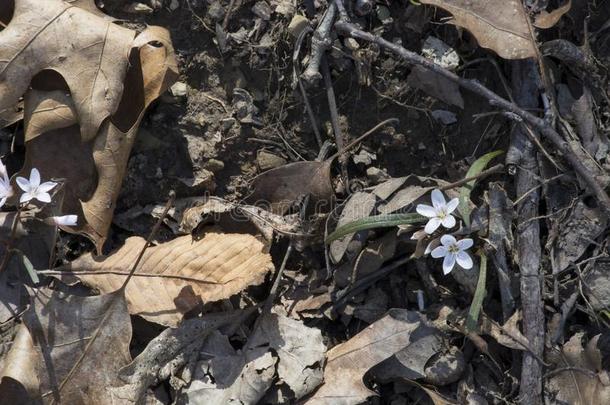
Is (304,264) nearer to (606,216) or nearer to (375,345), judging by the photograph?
(375,345)

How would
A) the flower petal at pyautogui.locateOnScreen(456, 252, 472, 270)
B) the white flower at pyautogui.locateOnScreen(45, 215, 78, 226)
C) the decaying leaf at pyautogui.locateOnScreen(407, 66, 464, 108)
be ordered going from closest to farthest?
the flower petal at pyautogui.locateOnScreen(456, 252, 472, 270), the white flower at pyautogui.locateOnScreen(45, 215, 78, 226), the decaying leaf at pyautogui.locateOnScreen(407, 66, 464, 108)

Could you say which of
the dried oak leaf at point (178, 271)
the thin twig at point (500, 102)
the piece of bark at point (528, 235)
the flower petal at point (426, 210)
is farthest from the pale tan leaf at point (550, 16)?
the dried oak leaf at point (178, 271)

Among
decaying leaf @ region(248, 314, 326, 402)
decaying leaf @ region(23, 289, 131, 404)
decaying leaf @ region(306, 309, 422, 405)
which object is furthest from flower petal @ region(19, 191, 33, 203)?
decaying leaf @ region(306, 309, 422, 405)

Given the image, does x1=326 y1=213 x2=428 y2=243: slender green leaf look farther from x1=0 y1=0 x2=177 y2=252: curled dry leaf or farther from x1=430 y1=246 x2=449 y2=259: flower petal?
x1=0 y1=0 x2=177 y2=252: curled dry leaf

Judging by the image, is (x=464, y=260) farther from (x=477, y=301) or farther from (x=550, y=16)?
(x=550, y=16)

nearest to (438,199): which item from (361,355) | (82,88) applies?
(361,355)

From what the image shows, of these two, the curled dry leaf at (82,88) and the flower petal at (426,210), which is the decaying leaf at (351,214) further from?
the curled dry leaf at (82,88)

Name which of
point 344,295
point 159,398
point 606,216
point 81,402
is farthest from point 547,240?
point 81,402
